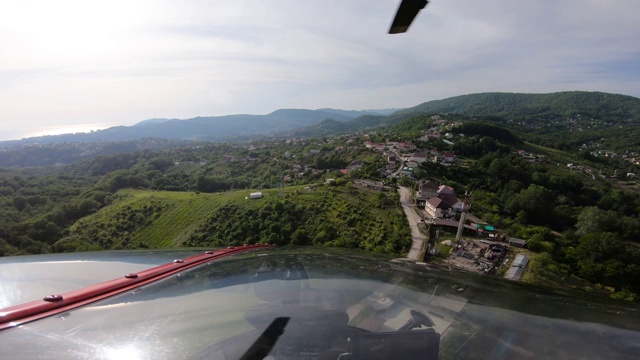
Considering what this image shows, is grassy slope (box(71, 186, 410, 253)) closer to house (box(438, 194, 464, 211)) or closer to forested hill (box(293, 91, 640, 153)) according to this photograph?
house (box(438, 194, 464, 211))

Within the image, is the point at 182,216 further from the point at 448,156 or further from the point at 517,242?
the point at 448,156

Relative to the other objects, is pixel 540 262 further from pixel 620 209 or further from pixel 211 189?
pixel 211 189

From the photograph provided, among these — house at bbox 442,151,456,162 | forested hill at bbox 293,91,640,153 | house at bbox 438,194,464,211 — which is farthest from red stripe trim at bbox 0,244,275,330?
forested hill at bbox 293,91,640,153

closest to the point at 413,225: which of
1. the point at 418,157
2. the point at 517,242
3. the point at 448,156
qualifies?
the point at 517,242

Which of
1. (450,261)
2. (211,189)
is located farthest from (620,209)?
(211,189)

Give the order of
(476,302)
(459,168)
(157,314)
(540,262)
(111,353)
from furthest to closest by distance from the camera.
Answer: (459,168) → (540,262) → (476,302) → (157,314) → (111,353)

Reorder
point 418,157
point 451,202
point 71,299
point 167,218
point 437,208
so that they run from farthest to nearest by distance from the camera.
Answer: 1. point 418,157
2. point 167,218
3. point 451,202
4. point 437,208
5. point 71,299

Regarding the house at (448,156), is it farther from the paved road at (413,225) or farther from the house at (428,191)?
the house at (428,191)

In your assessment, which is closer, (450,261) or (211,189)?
(450,261)
